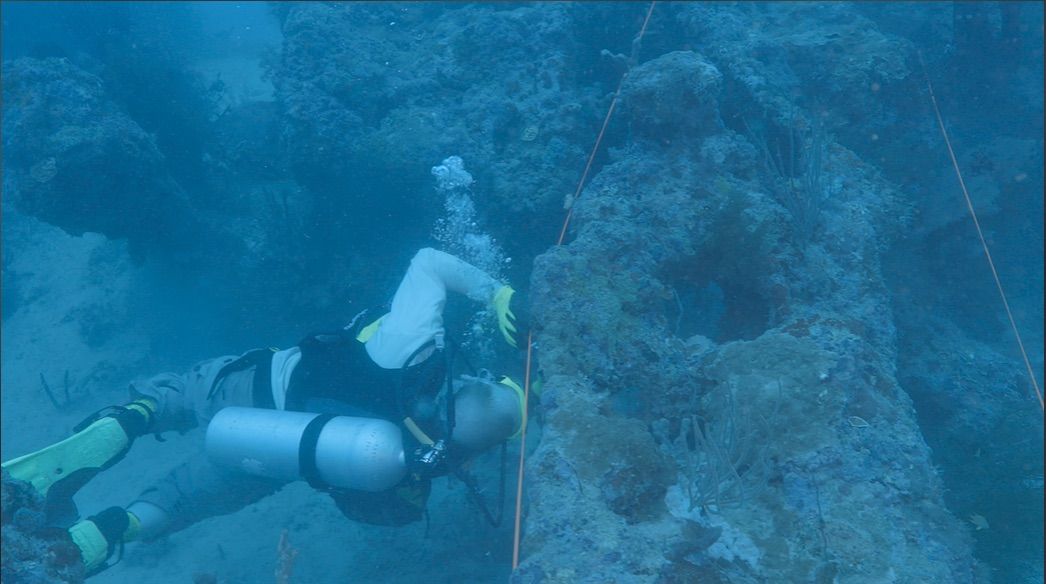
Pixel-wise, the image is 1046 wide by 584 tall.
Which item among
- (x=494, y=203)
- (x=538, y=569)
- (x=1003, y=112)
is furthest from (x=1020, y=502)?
(x=1003, y=112)

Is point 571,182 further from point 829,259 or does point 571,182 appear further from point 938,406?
point 938,406

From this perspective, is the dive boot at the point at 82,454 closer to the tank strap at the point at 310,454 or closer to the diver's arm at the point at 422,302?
the tank strap at the point at 310,454

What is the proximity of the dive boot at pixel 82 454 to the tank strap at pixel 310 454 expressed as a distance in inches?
70.5

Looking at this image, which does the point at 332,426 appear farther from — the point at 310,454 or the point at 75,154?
the point at 75,154

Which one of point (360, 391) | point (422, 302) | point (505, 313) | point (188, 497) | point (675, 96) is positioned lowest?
point (188, 497)

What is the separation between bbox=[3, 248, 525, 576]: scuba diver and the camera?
11.9 feet

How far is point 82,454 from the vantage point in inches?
166

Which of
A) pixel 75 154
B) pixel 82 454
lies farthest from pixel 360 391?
pixel 75 154

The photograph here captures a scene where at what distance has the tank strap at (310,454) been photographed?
12.0ft

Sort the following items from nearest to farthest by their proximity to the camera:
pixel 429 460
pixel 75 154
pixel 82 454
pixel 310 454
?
pixel 429 460
pixel 310 454
pixel 82 454
pixel 75 154

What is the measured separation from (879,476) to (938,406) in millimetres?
2235

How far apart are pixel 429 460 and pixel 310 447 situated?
81cm

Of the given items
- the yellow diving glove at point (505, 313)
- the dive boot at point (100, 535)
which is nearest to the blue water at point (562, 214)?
the yellow diving glove at point (505, 313)

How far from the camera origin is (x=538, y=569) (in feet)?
8.21
